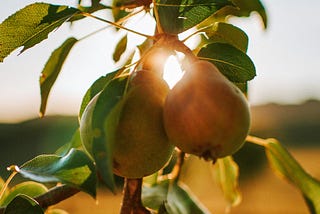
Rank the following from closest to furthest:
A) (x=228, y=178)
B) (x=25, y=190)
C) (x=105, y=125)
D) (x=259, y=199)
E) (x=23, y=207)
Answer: (x=105, y=125) → (x=23, y=207) → (x=25, y=190) → (x=228, y=178) → (x=259, y=199)

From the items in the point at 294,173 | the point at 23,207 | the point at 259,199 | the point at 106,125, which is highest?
the point at 106,125

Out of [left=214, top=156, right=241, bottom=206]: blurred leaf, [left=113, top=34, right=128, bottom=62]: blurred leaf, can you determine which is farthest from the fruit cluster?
[left=214, top=156, right=241, bottom=206]: blurred leaf

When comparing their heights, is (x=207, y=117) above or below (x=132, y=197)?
above

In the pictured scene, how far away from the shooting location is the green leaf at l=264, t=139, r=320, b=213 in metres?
0.92

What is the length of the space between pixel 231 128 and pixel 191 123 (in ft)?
0.14

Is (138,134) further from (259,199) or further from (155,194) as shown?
(259,199)

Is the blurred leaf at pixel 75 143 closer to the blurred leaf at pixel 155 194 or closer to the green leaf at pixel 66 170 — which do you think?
the blurred leaf at pixel 155 194

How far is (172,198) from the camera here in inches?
35.7

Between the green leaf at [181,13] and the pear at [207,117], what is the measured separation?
0.36ft

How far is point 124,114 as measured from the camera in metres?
0.60

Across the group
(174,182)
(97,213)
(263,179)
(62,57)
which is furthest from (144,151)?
(263,179)

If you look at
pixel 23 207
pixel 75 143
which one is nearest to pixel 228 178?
pixel 75 143

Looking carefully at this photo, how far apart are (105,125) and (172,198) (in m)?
0.42

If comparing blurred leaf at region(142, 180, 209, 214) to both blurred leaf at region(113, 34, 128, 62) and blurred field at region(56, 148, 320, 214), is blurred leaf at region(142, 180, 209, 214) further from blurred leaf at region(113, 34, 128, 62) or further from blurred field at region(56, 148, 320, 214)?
blurred field at region(56, 148, 320, 214)
